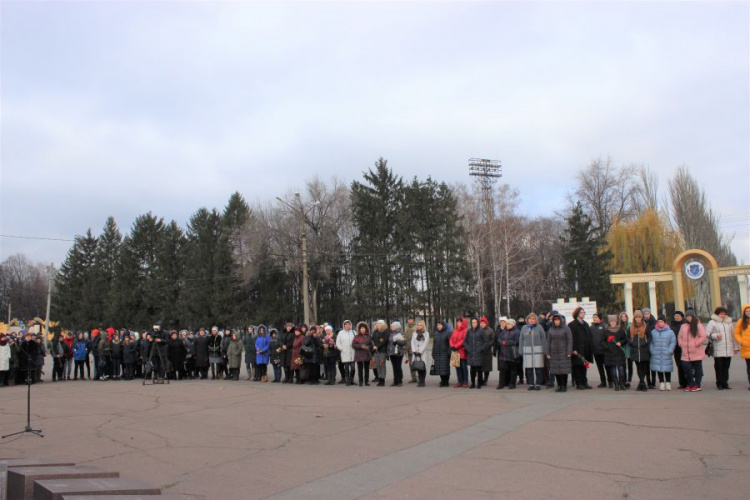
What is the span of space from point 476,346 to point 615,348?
133 inches

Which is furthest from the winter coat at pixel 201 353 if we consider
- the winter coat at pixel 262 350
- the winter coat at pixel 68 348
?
the winter coat at pixel 68 348

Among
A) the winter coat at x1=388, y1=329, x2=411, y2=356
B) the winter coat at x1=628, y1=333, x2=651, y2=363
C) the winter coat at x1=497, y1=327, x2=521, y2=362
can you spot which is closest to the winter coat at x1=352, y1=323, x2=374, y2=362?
the winter coat at x1=388, y1=329, x2=411, y2=356

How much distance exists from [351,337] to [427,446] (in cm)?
1023

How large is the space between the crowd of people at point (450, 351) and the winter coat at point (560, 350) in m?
0.02

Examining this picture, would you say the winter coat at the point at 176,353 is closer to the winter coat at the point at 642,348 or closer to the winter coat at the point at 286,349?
the winter coat at the point at 286,349

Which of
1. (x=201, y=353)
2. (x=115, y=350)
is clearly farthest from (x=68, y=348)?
(x=201, y=353)

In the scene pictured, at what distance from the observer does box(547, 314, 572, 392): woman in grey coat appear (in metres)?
14.2

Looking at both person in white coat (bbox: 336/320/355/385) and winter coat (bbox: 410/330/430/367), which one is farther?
person in white coat (bbox: 336/320/355/385)

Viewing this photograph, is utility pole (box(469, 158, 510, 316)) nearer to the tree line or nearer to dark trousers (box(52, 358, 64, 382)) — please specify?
the tree line

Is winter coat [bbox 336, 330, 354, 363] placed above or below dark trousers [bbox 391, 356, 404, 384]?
above

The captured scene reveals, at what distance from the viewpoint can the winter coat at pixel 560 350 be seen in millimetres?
14234

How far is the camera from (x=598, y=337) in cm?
1455

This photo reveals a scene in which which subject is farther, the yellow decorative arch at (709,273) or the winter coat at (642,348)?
the yellow decorative arch at (709,273)

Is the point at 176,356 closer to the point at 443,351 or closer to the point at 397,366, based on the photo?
the point at 397,366
